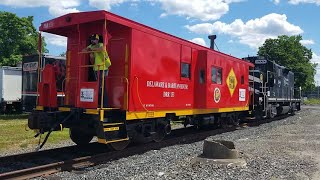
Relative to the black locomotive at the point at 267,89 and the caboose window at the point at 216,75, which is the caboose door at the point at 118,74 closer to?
the caboose window at the point at 216,75

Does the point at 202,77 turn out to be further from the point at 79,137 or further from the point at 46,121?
the point at 46,121

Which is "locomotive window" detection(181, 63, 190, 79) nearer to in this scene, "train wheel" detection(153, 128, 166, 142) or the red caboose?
the red caboose

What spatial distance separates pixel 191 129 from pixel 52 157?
7.86m

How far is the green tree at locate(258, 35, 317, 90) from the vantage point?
6481 centimetres

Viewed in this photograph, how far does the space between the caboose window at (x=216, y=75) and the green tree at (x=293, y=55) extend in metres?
50.0

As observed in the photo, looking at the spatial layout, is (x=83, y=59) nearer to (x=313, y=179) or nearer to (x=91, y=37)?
(x=91, y=37)

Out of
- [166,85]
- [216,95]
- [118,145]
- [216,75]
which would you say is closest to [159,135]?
[166,85]

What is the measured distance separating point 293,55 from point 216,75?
189ft

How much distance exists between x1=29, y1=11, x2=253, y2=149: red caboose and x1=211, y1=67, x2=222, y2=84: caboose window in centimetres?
168

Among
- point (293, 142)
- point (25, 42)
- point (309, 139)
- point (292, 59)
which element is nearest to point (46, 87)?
point (293, 142)

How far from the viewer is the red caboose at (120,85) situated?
9.48 m

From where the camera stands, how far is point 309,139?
1367 cm

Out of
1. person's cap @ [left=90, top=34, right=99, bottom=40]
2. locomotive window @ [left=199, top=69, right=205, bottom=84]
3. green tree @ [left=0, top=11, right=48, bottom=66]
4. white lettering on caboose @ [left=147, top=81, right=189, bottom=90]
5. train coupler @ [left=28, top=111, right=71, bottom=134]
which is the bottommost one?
train coupler @ [left=28, top=111, right=71, bottom=134]

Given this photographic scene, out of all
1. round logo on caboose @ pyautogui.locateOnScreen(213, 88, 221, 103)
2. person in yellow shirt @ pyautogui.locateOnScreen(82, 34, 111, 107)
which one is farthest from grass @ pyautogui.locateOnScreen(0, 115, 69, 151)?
round logo on caboose @ pyautogui.locateOnScreen(213, 88, 221, 103)
